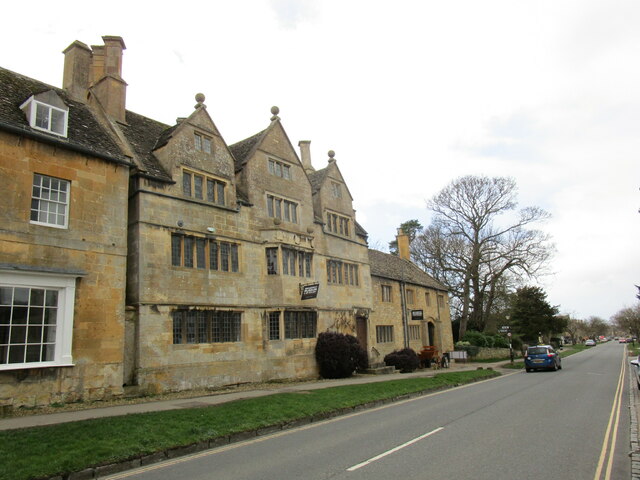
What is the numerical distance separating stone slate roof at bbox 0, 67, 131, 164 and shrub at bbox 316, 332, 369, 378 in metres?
13.0

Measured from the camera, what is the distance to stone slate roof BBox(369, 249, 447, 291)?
33.9 meters

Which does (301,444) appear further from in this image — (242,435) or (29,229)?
(29,229)

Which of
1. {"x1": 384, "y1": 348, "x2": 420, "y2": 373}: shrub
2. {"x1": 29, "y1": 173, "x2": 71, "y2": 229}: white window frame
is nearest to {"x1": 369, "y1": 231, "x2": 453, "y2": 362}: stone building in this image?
{"x1": 384, "y1": 348, "x2": 420, "y2": 373}: shrub

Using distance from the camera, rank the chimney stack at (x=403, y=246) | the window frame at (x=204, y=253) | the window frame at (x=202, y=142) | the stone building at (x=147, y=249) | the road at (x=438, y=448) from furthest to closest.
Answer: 1. the chimney stack at (x=403, y=246)
2. the window frame at (x=202, y=142)
3. the window frame at (x=204, y=253)
4. the stone building at (x=147, y=249)
5. the road at (x=438, y=448)

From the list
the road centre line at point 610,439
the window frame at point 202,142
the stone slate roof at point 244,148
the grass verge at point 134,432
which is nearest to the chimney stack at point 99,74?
the window frame at point 202,142

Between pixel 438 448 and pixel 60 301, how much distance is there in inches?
458

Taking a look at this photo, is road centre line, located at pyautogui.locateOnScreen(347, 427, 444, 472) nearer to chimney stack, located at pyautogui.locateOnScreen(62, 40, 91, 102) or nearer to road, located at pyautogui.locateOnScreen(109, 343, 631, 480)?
road, located at pyautogui.locateOnScreen(109, 343, 631, 480)

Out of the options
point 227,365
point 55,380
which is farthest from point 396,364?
point 55,380

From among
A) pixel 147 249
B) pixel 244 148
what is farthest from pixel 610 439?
pixel 244 148

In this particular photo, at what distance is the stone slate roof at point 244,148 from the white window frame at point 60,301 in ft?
34.0

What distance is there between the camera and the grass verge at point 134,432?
281 inches

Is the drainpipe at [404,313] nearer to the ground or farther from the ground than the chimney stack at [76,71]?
nearer to the ground

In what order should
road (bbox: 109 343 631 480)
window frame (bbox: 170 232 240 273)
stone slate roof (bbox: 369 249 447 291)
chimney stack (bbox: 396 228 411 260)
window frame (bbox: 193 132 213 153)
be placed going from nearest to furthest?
road (bbox: 109 343 631 480), window frame (bbox: 170 232 240 273), window frame (bbox: 193 132 213 153), stone slate roof (bbox: 369 249 447 291), chimney stack (bbox: 396 228 411 260)

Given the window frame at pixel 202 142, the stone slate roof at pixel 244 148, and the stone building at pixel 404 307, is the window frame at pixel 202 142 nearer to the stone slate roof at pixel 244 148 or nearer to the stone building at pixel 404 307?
the stone slate roof at pixel 244 148
